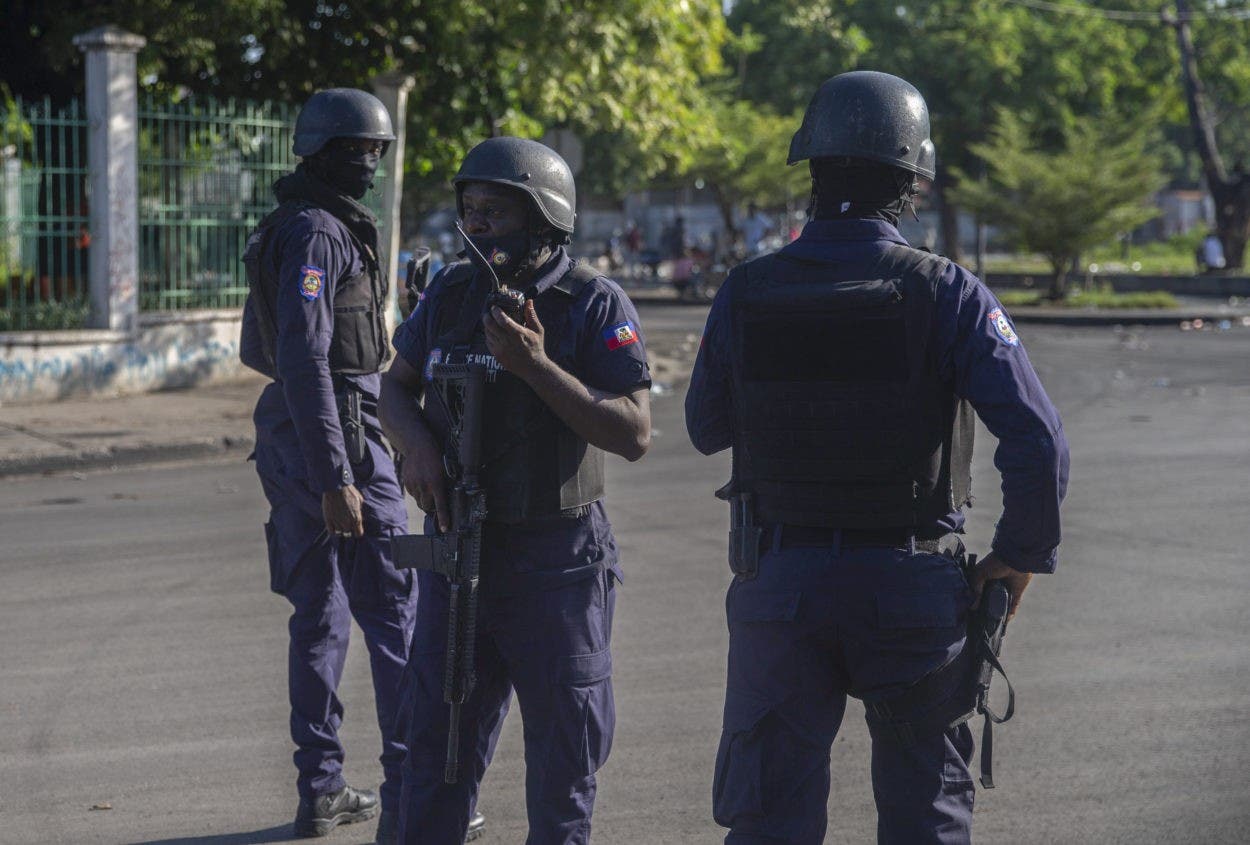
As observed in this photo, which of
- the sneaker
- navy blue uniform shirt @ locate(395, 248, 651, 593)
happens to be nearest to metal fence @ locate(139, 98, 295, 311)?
the sneaker

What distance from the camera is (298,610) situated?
4.37 metres

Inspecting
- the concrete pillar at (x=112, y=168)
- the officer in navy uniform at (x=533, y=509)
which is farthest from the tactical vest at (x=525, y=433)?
the concrete pillar at (x=112, y=168)

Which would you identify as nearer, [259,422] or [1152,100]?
[259,422]

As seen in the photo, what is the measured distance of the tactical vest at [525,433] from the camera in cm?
330

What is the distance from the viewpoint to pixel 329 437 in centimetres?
412

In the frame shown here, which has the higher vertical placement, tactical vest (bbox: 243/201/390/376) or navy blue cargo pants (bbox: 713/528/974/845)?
tactical vest (bbox: 243/201/390/376)

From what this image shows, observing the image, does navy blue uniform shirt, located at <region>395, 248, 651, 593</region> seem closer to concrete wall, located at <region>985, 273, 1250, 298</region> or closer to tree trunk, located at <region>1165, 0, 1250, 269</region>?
concrete wall, located at <region>985, 273, 1250, 298</region>

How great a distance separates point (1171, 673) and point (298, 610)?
306 centimetres

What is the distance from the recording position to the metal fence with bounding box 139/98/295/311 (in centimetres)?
1412

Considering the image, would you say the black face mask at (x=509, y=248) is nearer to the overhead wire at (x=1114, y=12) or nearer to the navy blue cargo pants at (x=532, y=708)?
the navy blue cargo pants at (x=532, y=708)

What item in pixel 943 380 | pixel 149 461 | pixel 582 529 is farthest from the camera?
pixel 149 461

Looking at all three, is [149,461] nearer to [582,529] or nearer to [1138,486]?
[1138,486]

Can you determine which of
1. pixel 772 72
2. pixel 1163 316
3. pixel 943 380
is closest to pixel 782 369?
pixel 943 380

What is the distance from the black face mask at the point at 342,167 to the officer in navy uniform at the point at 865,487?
162 centimetres
